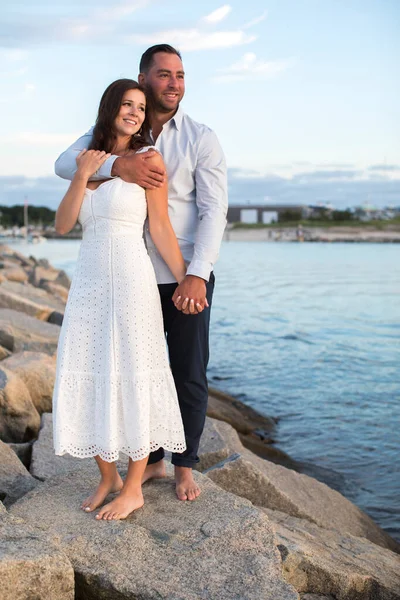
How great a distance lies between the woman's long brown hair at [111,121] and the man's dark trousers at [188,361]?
25.6 inches

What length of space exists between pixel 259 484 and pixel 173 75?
2110mm

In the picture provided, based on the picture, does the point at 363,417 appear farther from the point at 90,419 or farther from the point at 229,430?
the point at 90,419

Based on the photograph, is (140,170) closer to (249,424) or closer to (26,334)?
(26,334)

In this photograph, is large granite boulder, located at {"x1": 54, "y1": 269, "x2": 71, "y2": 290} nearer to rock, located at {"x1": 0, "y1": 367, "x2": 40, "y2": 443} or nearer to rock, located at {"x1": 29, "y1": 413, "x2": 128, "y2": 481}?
rock, located at {"x1": 0, "y1": 367, "x2": 40, "y2": 443}

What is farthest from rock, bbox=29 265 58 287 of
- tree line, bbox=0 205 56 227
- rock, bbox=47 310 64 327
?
tree line, bbox=0 205 56 227

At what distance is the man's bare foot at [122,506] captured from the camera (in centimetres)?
306

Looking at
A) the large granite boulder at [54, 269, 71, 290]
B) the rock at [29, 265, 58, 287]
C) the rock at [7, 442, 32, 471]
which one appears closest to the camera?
the rock at [7, 442, 32, 471]

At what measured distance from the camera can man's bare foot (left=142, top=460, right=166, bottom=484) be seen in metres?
3.57

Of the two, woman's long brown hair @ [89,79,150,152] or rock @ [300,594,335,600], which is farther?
woman's long brown hair @ [89,79,150,152]

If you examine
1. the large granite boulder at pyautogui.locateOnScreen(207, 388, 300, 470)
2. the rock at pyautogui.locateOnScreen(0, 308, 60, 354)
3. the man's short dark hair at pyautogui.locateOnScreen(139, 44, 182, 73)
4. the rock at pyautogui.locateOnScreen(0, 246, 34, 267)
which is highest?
the man's short dark hair at pyautogui.locateOnScreen(139, 44, 182, 73)

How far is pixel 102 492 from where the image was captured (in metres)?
3.23

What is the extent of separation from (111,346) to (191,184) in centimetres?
86

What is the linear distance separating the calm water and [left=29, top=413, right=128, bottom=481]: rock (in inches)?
89.9

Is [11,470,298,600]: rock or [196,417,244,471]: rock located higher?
[11,470,298,600]: rock
